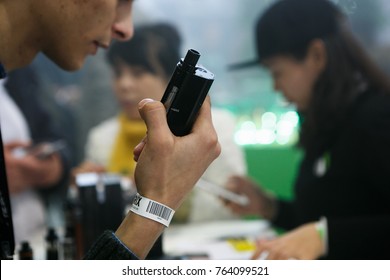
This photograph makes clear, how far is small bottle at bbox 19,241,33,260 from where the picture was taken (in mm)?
930

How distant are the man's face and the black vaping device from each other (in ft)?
0.73

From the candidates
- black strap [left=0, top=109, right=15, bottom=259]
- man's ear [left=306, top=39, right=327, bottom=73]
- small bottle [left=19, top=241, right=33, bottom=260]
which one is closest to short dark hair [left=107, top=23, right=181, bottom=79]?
man's ear [left=306, top=39, right=327, bottom=73]

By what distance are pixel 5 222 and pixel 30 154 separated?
107 centimetres

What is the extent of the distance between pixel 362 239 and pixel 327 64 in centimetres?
45

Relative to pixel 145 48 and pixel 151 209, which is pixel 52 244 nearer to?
pixel 151 209

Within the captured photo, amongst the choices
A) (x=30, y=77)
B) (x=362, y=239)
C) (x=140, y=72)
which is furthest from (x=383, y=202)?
(x=30, y=77)

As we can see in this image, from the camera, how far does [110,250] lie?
2.11 ft

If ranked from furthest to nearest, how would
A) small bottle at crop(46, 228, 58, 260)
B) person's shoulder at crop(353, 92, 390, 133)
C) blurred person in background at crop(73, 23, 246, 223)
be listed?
blurred person in background at crop(73, 23, 246, 223)
person's shoulder at crop(353, 92, 390, 133)
small bottle at crop(46, 228, 58, 260)

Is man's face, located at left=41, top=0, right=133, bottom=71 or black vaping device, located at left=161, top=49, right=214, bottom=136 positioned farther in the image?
man's face, located at left=41, top=0, right=133, bottom=71

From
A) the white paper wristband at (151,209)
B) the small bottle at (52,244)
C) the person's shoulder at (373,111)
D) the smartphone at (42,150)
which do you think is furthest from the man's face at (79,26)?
the smartphone at (42,150)

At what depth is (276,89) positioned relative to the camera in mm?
1459

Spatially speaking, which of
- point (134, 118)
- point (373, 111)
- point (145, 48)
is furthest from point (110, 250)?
point (145, 48)

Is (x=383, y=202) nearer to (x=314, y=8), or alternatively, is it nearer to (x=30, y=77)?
(x=314, y=8)

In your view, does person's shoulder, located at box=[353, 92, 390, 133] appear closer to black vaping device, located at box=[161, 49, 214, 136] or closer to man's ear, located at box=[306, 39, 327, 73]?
man's ear, located at box=[306, 39, 327, 73]
